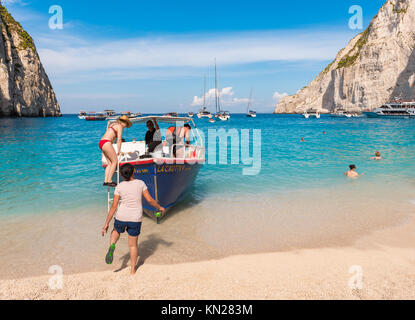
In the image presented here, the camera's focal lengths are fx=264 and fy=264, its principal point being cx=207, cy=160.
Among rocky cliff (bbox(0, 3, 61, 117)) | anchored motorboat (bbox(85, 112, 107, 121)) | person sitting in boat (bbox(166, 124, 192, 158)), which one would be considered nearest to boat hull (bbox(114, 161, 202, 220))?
person sitting in boat (bbox(166, 124, 192, 158))

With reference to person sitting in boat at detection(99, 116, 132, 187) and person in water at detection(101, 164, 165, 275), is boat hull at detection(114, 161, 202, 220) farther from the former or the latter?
person in water at detection(101, 164, 165, 275)

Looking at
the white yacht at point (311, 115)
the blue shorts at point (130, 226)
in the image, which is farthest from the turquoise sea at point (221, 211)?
the white yacht at point (311, 115)

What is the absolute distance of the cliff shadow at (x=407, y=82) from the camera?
279 ft

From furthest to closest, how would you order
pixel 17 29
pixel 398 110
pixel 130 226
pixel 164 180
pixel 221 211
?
pixel 17 29
pixel 398 110
pixel 221 211
pixel 164 180
pixel 130 226

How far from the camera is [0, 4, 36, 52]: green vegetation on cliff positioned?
81.5m

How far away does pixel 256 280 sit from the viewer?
205 inches

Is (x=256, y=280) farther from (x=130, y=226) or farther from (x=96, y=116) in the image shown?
(x=96, y=116)

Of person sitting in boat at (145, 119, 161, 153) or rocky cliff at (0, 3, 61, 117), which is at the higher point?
rocky cliff at (0, 3, 61, 117)

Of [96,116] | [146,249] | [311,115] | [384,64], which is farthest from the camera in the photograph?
[311,115]

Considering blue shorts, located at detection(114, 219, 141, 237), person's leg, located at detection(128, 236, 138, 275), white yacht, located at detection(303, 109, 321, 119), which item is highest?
white yacht, located at detection(303, 109, 321, 119)

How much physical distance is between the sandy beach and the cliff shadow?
335 feet

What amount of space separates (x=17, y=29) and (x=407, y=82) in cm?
12612

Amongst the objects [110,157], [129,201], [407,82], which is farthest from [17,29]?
[407,82]

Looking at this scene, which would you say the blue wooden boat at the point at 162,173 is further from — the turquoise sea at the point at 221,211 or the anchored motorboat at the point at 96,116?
the anchored motorboat at the point at 96,116
